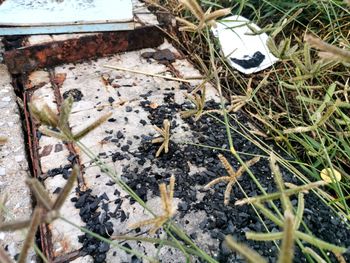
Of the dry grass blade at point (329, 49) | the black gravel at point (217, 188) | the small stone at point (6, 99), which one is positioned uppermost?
the dry grass blade at point (329, 49)

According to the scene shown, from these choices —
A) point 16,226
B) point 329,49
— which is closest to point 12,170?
point 16,226

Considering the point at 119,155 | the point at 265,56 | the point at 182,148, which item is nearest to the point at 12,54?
the point at 119,155

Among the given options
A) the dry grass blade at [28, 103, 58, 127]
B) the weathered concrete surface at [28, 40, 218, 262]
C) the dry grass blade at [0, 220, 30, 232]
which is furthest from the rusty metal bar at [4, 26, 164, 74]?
the dry grass blade at [0, 220, 30, 232]

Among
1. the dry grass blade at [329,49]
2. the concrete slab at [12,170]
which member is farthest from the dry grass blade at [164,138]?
the dry grass blade at [329,49]

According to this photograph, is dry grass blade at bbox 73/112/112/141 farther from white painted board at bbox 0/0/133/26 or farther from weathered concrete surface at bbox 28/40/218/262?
white painted board at bbox 0/0/133/26

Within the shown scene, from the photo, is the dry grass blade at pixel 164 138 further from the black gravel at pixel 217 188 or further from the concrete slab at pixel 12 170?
the concrete slab at pixel 12 170

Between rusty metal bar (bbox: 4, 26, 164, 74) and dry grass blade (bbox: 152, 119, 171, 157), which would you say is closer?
dry grass blade (bbox: 152, 119, 171, 157)

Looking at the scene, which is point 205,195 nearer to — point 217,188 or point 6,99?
point 217,188
